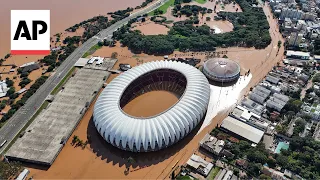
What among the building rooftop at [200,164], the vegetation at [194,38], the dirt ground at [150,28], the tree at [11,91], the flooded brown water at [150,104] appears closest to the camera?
the building rooftop at [200,164]

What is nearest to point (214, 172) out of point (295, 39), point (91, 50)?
point (91, 50)

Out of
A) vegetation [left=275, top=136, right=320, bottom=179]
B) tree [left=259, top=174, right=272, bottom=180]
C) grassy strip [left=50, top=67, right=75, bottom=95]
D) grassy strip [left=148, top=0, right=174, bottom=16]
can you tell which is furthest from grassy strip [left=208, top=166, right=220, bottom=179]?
grassy strip [left=148, top=0, right=174, bottom=16]

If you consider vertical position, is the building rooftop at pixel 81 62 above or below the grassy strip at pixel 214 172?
above

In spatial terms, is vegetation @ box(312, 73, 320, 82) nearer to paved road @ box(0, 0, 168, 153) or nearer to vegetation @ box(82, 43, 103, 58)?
vegetation @ box(82, 43, 103, 58)

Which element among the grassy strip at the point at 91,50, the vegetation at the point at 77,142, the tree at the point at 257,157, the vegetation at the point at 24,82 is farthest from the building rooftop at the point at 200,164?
the grassy strip at the point at 91,50

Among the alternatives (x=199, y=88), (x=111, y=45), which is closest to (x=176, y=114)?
(x=199, y=88)

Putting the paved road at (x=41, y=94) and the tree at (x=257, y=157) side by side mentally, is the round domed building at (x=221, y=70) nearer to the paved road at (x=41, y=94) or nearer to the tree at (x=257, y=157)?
the tree at (x=257, y=157)
